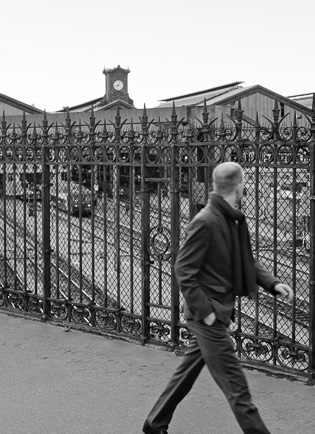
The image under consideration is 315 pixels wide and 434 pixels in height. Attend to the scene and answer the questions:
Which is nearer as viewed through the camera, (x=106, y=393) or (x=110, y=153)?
(x=106, y=393)

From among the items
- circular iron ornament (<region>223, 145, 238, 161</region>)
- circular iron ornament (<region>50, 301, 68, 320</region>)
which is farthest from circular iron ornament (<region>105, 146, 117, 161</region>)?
circular iron ornament (<region>50, 301, 68, 320</region>)

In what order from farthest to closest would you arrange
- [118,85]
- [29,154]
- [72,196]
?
[118,85], [72,196], [29,154]

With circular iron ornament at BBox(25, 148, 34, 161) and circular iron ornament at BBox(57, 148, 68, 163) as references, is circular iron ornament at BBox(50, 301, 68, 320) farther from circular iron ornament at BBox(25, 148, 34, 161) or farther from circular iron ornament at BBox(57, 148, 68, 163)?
circular iron ornament at BBox(25, 148, 34, 161)

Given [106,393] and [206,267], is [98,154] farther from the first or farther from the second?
[206,267]

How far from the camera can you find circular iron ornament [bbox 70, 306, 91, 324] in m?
8.37

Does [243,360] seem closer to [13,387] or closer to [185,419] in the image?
[185,419]

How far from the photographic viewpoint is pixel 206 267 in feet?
14.6

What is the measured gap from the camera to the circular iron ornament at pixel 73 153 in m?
8.17

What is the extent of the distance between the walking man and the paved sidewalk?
0.96m

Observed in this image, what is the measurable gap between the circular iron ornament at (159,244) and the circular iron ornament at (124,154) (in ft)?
2.85

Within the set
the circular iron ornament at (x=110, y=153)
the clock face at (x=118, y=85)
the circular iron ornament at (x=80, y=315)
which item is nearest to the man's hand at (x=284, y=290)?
the circular iron ornament at (x=110, y=153)

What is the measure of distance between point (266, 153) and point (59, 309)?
3.64 m

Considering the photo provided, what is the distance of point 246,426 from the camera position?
4336 mm

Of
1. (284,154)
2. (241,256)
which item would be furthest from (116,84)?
(241,256)
